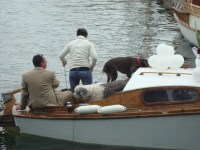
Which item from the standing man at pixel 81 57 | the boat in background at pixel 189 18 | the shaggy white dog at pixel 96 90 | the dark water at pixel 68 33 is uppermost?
the standing man at pixel 81 57

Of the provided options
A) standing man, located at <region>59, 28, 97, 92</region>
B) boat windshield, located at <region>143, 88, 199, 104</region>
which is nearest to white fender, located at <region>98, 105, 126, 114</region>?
boat windshield, located at <region>143, 88, 199, 104</region>

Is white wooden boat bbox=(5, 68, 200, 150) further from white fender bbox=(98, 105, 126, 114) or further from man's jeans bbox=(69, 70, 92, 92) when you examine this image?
man's jeans bbox=(69, 70, 92, 92)

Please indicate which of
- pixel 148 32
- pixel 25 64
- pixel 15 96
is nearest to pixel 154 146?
pixel 15 96

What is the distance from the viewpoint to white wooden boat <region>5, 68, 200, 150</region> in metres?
10.7

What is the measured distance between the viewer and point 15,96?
43.3 feet

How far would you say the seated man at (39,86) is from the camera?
11680 millimetres

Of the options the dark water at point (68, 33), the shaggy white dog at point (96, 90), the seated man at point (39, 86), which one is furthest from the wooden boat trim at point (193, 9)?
the seated man at point (39, 86)

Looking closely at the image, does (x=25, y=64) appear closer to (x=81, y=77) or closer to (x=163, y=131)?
(x=81, y=77)

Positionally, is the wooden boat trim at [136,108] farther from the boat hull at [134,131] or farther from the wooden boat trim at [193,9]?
the wooden boat trim at [193,9]

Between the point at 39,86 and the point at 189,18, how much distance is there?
1528cm

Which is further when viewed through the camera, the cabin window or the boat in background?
the boat in background

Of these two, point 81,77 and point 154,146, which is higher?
point 81,77

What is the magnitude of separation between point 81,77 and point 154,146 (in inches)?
106

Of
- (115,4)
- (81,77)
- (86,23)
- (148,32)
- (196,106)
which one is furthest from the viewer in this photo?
(115,4)
